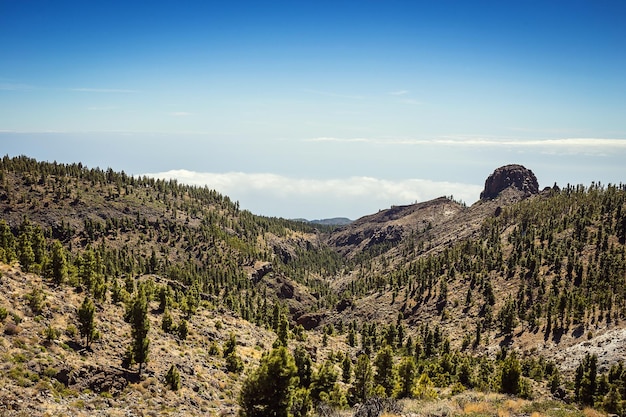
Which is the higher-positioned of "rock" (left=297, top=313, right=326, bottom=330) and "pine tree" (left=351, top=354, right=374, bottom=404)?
"pine tree" (left=351, top=354, right=374, bottom=404)

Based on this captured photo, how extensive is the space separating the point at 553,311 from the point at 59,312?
14347cm

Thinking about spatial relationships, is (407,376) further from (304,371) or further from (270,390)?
(270,390)

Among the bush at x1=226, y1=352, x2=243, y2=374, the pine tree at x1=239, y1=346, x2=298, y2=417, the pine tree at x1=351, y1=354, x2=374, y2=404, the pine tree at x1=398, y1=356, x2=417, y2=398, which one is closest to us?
the pine tree at x1=239, y1=346, x2=298, y2=417

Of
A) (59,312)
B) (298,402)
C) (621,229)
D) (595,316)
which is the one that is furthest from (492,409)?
(621,229)

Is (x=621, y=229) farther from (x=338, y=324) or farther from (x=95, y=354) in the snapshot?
(x=95, y=354)

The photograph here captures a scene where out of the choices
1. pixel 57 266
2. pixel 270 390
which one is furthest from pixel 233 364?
pixel 57 266

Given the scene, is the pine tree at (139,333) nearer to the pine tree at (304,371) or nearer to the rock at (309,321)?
the pine tree at (304,371)

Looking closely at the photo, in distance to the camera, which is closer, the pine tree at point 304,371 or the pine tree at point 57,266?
the pine tree at point 304,371

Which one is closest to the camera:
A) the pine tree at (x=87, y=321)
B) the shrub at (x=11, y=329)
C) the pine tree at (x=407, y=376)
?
the shrub at (x=11, y=329)

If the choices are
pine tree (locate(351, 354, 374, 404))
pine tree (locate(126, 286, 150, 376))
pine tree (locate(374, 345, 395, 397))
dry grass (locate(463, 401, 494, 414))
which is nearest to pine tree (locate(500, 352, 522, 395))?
pine tree (locate(374, 345, 395, 397))

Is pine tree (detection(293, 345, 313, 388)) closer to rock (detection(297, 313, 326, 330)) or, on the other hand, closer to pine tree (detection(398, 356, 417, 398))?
pine tree (detection(398, 356, 417, 398))

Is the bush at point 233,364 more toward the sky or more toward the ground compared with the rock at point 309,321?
more toward the sky

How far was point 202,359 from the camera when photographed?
68.1 metres

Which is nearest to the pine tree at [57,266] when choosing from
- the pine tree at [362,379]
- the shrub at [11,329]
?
the shrub at [11,329]
